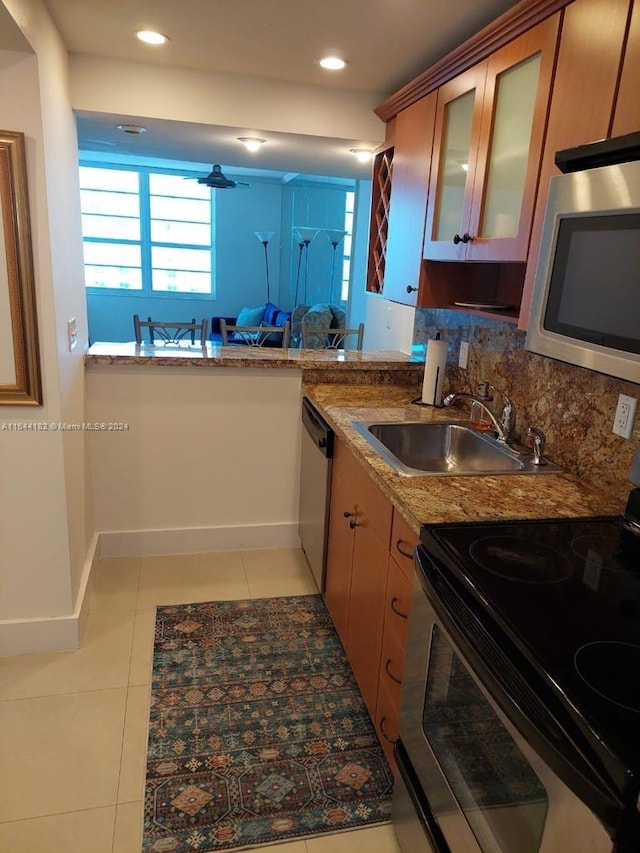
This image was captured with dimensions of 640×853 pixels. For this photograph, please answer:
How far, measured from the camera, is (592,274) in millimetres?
1258

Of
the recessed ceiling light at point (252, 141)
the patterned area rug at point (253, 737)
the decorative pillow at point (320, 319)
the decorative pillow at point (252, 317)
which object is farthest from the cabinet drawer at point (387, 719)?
the decorative pillow at point (252, 317)

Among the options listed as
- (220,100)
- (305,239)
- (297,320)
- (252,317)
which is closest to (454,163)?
(220,100)

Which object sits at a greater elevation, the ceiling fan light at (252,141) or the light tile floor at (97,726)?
the ceiling fan light at (252,141)

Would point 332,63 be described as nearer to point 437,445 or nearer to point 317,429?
point 317,429

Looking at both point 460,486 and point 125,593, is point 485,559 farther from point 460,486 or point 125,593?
point 125,593

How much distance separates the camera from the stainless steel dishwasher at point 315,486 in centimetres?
245

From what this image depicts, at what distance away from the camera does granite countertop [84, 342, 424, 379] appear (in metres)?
2.74

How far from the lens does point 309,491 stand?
280cm

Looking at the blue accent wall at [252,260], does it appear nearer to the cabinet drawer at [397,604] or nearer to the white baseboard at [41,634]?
the white baseboard at [41,634]

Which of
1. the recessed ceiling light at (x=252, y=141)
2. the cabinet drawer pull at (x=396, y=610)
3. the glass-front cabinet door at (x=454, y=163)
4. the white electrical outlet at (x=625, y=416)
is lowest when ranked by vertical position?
the cabinet drawer pull at (x=396, y=610)

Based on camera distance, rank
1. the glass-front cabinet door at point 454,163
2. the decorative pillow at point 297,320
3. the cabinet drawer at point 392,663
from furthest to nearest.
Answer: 1. the decorative pillow at point 297,320
2. the glass-front cabinet door at point 454,163
3. the cabinet drawer at point 392,663

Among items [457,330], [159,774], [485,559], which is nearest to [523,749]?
[485,559]

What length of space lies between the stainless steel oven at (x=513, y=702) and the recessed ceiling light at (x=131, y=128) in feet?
8.21

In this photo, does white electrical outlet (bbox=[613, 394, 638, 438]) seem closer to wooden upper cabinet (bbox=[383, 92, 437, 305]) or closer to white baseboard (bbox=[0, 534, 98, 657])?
wooden upper cabinet (bbox=[383, 92, 437, 305])
